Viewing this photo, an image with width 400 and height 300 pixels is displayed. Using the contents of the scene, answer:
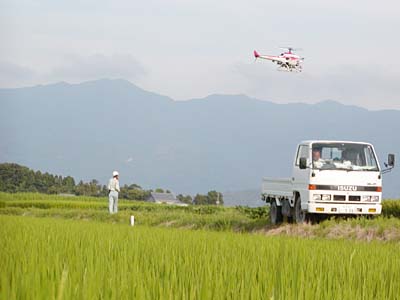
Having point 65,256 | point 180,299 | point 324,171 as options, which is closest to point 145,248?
point 65,256

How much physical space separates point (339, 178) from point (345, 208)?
916 mm

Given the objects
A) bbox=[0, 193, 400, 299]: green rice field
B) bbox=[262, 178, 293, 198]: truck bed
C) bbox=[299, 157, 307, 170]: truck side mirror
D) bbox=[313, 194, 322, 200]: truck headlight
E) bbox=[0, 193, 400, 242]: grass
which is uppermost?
bbox=[299, 157, 307, 170]: truck side mirror

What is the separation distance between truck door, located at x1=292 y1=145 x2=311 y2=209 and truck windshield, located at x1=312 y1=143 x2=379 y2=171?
276 mm

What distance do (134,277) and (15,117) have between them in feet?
3.48

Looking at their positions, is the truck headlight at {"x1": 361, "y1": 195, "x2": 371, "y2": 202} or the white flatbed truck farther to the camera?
the truck headlight at {"x1": 361, "y1": 195, "x2": 371, "y2": 202}

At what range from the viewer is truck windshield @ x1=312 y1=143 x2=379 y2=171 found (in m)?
21.0

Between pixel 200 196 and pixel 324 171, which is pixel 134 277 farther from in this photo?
pixel 200 196

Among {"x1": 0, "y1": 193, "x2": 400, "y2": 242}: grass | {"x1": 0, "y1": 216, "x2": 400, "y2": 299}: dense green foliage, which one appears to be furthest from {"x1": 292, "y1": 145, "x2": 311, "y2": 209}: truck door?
{"x1": 0, "y1": 216, "x2": 400, "y2": 299}: dense green foliage

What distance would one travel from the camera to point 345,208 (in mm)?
21453

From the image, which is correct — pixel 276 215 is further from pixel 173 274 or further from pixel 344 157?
pixel 173 274

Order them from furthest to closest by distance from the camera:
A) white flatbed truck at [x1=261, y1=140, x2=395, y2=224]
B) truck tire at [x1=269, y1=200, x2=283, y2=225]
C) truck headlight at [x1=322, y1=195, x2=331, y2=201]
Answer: truck tire at [x1=269, y1=200, x2=283, y2=225]
truck headlight at [x1=322, y1=195, x2=331, y2=201]
white flatbed truck at [x1=261, y1=140, x2=395, y2=224]

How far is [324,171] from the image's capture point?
21.0 meters

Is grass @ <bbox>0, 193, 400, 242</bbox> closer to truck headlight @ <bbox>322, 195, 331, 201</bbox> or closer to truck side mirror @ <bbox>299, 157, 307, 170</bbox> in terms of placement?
truck headlight @ <bbox>322, 195, 331, 201</bbox>

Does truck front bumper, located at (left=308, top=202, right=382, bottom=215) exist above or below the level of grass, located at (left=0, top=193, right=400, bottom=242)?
above
